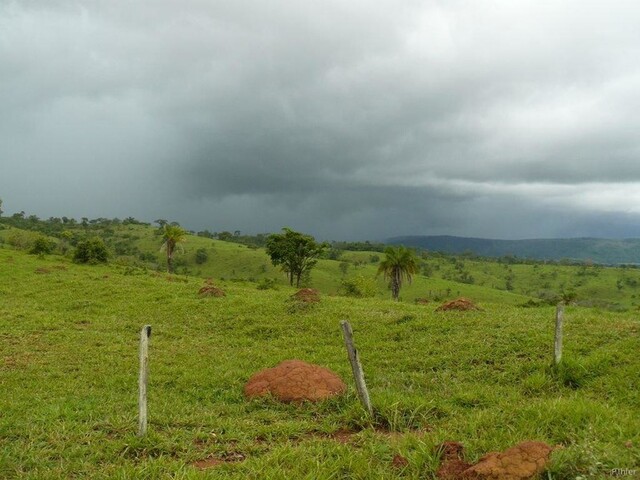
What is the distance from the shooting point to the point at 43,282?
124ft

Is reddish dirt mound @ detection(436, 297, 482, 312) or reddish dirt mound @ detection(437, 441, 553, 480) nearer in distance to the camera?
reddish dirt mound @ detection(437, 441, 553, 480)

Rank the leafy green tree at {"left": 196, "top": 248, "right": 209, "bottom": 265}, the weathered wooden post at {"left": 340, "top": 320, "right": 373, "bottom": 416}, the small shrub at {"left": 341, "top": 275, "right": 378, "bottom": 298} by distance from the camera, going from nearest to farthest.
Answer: the weathered wooden post at {"left": 340, "top": 320, "right": 373, "bottom": 416}, the small shrub at {"left": 341, "top": 275, "right": 378, "bottom": 298}, the leafy green tree at {"left": 196, "top": 248, "right": 209, "bottom": 265}

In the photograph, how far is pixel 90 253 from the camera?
185 feet

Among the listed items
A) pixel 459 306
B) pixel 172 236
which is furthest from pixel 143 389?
pixel 172 236

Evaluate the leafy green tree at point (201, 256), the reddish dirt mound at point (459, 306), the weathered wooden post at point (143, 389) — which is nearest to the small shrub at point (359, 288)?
the reddish dirt mound at point (459, 306)

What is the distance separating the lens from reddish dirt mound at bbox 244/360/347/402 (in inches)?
420

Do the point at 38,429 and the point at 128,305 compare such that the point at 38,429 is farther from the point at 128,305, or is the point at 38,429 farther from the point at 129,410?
the point at 128,305

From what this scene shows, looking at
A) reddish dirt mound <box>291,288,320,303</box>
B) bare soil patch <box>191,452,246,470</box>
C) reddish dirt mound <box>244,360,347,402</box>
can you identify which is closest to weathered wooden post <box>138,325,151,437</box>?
bare soil patch <box>191,452,246,470</box>

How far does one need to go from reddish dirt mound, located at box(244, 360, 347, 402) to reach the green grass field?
36 centimetres

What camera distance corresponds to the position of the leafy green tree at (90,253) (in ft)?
184

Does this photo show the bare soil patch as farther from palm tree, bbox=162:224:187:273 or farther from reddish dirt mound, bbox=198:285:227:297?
palm tree, bbox=162:224:187:273

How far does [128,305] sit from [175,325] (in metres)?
7.15

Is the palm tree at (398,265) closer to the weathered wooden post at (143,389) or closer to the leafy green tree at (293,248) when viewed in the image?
the leafy green tree at (293,248)

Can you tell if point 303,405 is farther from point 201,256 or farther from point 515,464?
point 201,256
